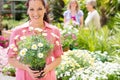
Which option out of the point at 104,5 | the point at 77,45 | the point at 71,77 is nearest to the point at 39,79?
the point at 71,77

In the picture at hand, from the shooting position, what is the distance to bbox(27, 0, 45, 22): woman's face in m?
3.61

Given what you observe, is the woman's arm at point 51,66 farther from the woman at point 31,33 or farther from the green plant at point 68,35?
the green plant at point 68,35

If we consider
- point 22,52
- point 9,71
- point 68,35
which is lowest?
point 9,71

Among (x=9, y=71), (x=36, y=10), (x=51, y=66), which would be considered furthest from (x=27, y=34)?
(x=9, y=71)

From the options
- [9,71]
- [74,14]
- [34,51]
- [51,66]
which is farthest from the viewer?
[74,14]

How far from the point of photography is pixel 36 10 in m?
3.61

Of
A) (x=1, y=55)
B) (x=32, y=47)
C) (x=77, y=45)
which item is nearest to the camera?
(x=32, y=47)

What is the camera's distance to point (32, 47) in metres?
3.43

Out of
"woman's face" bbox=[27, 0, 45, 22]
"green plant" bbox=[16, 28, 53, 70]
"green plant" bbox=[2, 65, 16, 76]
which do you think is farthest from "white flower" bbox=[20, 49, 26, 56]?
"green plant" bbox=[2, 65, 16, 76]

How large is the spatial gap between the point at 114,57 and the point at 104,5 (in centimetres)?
893

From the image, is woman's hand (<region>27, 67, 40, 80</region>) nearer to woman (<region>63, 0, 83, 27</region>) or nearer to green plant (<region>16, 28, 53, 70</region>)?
green plant (<region>16, 28, 53, 70</region>)

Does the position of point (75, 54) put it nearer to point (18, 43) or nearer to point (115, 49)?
point (115, 49)

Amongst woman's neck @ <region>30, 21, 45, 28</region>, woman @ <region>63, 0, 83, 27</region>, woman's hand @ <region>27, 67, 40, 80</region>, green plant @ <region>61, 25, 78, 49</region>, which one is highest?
woman's neck @ <region>30, 21, 45, 28</region>

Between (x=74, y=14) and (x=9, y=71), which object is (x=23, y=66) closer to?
(x=9, y=71)
